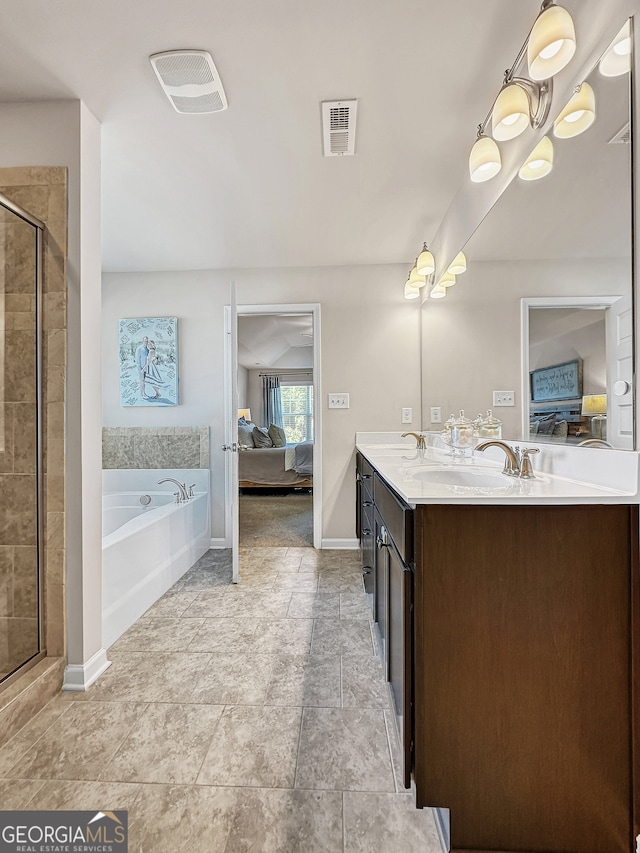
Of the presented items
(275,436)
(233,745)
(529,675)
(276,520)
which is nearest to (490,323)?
(529,675)

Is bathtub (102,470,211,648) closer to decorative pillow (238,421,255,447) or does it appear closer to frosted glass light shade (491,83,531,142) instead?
frosted glass light shade (491,83,531,142)

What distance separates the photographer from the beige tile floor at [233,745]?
1.05 metres

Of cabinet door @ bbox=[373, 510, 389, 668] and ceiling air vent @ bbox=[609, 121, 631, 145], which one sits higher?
ceiling air vent @ bbox=[609, 121, 631, 145]

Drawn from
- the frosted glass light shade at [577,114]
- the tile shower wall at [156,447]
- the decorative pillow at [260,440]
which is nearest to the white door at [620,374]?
the frosted glass light shade at [577,114]

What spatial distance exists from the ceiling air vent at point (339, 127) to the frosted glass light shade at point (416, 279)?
3.54 feet

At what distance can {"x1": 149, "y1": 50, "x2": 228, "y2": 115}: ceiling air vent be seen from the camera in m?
1.47

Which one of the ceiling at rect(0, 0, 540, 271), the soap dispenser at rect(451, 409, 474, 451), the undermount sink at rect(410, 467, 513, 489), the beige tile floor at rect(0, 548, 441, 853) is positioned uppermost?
the ceiling at rect(0, 0, 540, 271)

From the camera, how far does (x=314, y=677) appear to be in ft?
5.48

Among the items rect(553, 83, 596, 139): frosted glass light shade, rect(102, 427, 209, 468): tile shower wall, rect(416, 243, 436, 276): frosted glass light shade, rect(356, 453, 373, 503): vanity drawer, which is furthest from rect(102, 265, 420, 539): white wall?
rect(553, 83, 596, 139): frosted glass light shade

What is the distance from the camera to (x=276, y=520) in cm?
448

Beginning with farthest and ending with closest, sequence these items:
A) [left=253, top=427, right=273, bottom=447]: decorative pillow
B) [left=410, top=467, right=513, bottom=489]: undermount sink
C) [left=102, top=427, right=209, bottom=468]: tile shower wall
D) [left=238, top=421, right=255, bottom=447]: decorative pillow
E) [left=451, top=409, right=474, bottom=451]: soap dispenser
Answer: [left=253, top=427, right=273, bottom=447]: decorative pillow
[left=238, top=421, right=255, bottom=447]: decorative pillow
[left=102, top=427, right=209, bottom=468]: tile shower wall
[left=451, top=409, right=474, bottom=451]: soap dispenser
[left=410, top=467, right=513, bottom=489]: undermount sink

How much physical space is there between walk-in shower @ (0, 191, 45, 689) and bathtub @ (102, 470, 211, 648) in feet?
1.10

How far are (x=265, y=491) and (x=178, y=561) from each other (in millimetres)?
3381

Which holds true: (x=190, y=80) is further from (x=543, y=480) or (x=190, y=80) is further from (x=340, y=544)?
(x=340, y=544)
